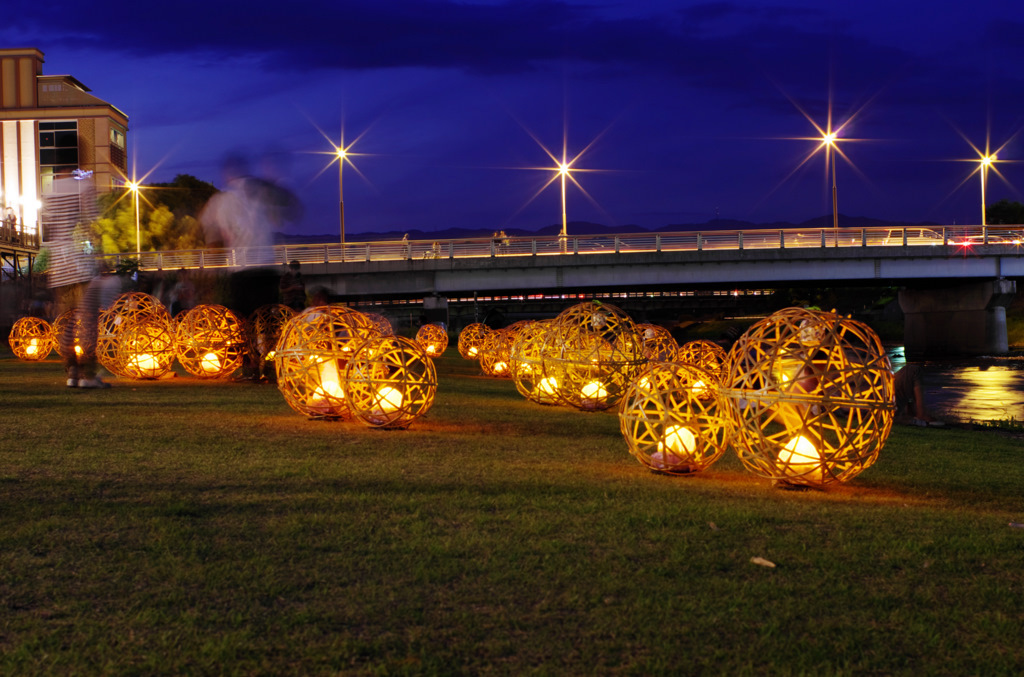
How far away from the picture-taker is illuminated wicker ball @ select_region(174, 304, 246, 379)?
18359 mm

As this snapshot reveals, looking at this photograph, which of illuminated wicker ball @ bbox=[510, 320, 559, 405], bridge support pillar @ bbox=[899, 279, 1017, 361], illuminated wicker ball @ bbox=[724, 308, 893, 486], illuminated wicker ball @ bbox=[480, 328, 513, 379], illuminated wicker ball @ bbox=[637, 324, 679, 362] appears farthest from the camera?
bridge support pillar @ bbox=[899, 279, 1017, 361]

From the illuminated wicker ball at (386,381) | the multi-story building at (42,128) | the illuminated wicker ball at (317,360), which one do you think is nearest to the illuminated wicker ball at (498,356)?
the illuminated wicker ball at (317,360)

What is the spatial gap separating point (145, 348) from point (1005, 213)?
84054 millimetres

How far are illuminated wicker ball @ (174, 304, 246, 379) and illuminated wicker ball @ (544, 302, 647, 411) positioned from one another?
7.28m

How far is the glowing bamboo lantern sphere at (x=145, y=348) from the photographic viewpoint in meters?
17.8

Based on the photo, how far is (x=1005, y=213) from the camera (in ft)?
265

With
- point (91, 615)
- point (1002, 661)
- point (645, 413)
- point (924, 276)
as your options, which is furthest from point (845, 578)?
point (924, 276)

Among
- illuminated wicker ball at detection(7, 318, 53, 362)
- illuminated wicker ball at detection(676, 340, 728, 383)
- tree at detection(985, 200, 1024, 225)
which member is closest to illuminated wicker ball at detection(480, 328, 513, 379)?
illuminated wicker ball at detection(676, 340, 728, 383)

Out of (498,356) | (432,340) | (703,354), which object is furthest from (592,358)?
(432,340)

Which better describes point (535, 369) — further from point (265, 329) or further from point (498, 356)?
point (498, 356)

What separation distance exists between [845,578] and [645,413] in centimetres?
359

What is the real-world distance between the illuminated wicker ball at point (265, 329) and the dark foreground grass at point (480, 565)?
28.8ft

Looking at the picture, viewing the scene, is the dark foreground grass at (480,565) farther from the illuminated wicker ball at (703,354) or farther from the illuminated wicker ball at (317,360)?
the illuminated wicker ball at (703,354)

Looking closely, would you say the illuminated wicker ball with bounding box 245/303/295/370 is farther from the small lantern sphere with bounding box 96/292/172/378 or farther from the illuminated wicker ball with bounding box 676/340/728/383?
the illuminated wicker ball with bounding box 676/340/728/383
